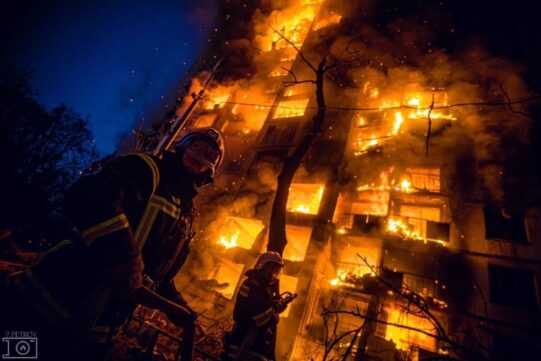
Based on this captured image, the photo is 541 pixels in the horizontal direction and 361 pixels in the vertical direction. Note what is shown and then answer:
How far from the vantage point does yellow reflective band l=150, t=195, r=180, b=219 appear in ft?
7.72

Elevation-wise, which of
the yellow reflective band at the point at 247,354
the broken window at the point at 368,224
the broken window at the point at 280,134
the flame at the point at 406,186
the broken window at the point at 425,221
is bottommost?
the yellow reflective band at the point at 247,354

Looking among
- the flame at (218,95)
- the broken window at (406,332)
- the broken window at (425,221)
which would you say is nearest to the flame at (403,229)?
the broken window at (425,221)

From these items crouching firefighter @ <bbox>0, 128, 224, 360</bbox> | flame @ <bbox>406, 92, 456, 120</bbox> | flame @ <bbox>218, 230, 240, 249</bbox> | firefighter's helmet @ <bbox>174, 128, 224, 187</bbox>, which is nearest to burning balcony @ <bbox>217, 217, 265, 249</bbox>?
flame @ <bbox>218, 230, 240, 249</bbox>

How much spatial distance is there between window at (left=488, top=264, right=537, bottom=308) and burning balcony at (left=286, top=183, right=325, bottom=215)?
10.7 metres

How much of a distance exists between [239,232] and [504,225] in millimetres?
17235

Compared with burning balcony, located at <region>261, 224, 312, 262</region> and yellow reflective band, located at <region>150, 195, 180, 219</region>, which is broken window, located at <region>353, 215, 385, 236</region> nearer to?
burning balcony, located at <region>261, 224, 312, 262</region>

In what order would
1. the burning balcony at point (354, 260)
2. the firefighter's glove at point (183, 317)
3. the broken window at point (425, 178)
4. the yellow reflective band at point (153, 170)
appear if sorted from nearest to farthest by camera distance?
the yellow reflective band at point (153, 170) < the firefighter's glove at point (183, 317) < the burning balcony at point (354, 260) < the broken window at point (425, 178)

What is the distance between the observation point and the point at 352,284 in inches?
599

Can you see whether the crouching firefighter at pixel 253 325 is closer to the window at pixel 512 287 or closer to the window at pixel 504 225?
the window at pixel 512 287

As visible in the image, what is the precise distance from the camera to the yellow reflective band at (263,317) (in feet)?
18.1

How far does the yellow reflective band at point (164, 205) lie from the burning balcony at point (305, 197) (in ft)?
58.9

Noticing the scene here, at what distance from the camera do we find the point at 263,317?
219 inches

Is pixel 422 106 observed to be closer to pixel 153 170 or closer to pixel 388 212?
pixel 388 212

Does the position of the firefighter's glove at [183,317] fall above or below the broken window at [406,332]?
below
